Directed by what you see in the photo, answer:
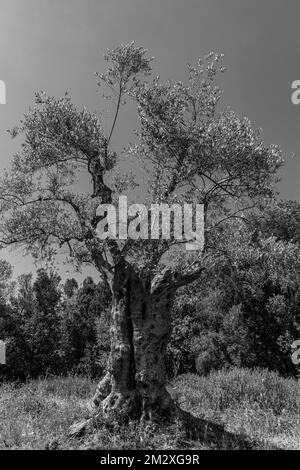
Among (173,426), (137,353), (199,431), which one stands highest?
(137,353)

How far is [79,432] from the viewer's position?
12.3m

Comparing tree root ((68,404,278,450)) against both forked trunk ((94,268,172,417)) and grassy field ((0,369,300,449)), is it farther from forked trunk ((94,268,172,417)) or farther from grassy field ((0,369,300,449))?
forked trunk ((94,268,172,417))

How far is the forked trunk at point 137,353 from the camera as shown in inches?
527

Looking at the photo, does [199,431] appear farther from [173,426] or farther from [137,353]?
[137,353]

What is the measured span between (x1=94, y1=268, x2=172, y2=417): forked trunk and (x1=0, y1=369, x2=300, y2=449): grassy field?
2.68 ft

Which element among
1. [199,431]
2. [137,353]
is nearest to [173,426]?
[199,431]

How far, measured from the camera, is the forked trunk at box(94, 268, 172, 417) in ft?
44.0

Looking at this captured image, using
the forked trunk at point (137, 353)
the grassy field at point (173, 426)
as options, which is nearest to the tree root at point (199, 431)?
the grassy field at point (173, 426)

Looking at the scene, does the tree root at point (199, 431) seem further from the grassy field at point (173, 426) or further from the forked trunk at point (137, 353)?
the forked trunk at point (137, 353)

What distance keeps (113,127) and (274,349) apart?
3582 centimetres

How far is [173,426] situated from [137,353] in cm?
253

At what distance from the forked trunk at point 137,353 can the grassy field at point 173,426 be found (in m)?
0.82

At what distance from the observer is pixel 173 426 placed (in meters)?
12.6
